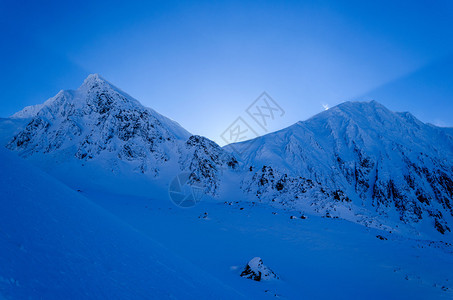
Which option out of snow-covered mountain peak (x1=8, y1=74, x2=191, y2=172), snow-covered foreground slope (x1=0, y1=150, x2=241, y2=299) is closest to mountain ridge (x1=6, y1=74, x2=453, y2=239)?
snow-covered mountain peak (x1=8, y1=74, x2=191, y2=172)

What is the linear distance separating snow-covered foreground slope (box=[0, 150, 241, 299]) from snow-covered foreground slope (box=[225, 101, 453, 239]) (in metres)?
27.0

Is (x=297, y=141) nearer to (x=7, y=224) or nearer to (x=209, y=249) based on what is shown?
(x=209, y=249)

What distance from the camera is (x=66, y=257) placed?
2.00 metres

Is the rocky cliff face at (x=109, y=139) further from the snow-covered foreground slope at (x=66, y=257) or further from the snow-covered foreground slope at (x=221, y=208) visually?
the snow-covered foreground slope at (x=66, y=257)

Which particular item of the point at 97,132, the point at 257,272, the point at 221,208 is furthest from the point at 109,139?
the point at 257,272

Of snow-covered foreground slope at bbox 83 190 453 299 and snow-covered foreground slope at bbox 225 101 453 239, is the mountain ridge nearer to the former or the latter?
snow-covered foreground slope at bbox 225 101 453 239

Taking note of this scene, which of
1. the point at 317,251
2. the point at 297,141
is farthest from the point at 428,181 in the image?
the point at 317,251

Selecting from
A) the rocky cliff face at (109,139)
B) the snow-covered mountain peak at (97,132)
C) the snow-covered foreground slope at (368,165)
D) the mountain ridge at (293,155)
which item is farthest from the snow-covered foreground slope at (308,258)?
the snow-covered mountain peak at (97,132)

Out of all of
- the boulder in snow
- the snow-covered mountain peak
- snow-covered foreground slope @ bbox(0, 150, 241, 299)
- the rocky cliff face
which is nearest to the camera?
snow-covered foreground slope @ bbox(0, 150, 241, 299)

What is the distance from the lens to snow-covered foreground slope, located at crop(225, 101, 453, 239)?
37.4 m

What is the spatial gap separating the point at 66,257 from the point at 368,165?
6588 centimetres

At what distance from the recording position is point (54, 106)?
41875mm

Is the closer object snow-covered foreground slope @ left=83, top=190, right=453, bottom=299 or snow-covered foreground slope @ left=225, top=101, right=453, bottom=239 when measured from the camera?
snow-covered foreground slope @ left=83, top=190, right=453, bottom=299

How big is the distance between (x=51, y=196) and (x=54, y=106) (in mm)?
51333
